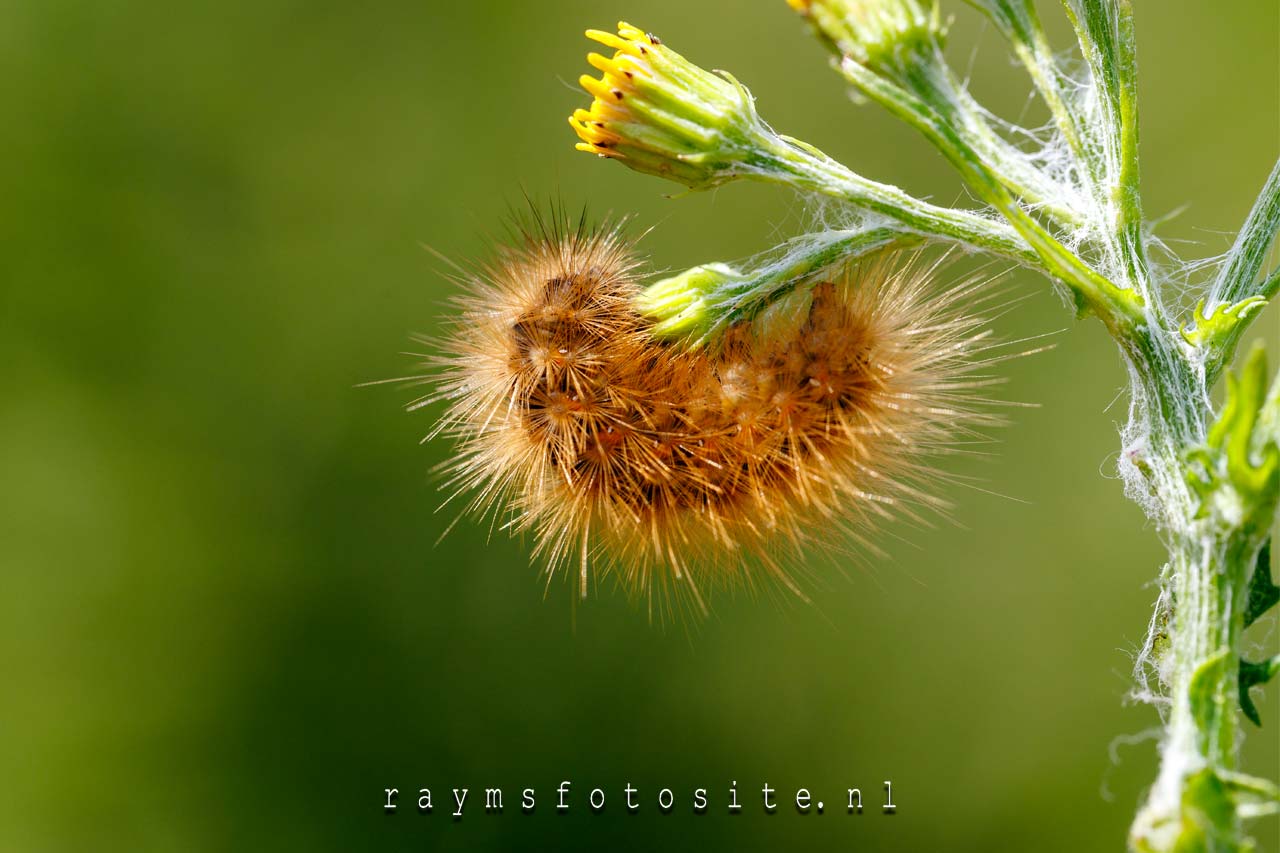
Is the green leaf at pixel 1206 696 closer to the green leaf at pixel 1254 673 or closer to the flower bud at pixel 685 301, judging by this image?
the green leaf at pixel 1254 673

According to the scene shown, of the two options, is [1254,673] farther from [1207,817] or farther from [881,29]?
[881,29]

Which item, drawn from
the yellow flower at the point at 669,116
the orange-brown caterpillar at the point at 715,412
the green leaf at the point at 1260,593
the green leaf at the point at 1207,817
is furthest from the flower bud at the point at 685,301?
the green leaf at the point at 1207,817

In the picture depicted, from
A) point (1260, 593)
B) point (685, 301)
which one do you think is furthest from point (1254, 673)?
point (685, 301)

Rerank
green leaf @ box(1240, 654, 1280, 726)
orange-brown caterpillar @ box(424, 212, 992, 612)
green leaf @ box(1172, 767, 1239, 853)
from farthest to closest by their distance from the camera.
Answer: orange-brown caterpillar @ box(424, 212, 992, 612) < green leaf @ box(1240, 654, 1280, 726) < green leaf @ box(1172, 767, 1239, 853)

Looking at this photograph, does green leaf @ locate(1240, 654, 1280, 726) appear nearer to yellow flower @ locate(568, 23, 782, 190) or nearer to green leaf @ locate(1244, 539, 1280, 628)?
green leaf @ locate(1244, 539, 1280, 628)

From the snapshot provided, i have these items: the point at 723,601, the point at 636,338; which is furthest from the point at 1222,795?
the point at 723,601

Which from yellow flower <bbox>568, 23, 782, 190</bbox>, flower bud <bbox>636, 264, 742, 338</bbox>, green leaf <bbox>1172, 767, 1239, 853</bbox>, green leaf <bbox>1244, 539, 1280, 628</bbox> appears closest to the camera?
green leaf <bbox>1172, 767, 1239, 853</bbox>

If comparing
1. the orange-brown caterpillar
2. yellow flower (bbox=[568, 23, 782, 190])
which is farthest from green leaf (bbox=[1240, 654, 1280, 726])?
yellow flower (bbox=[568, 23, 782, 190])
